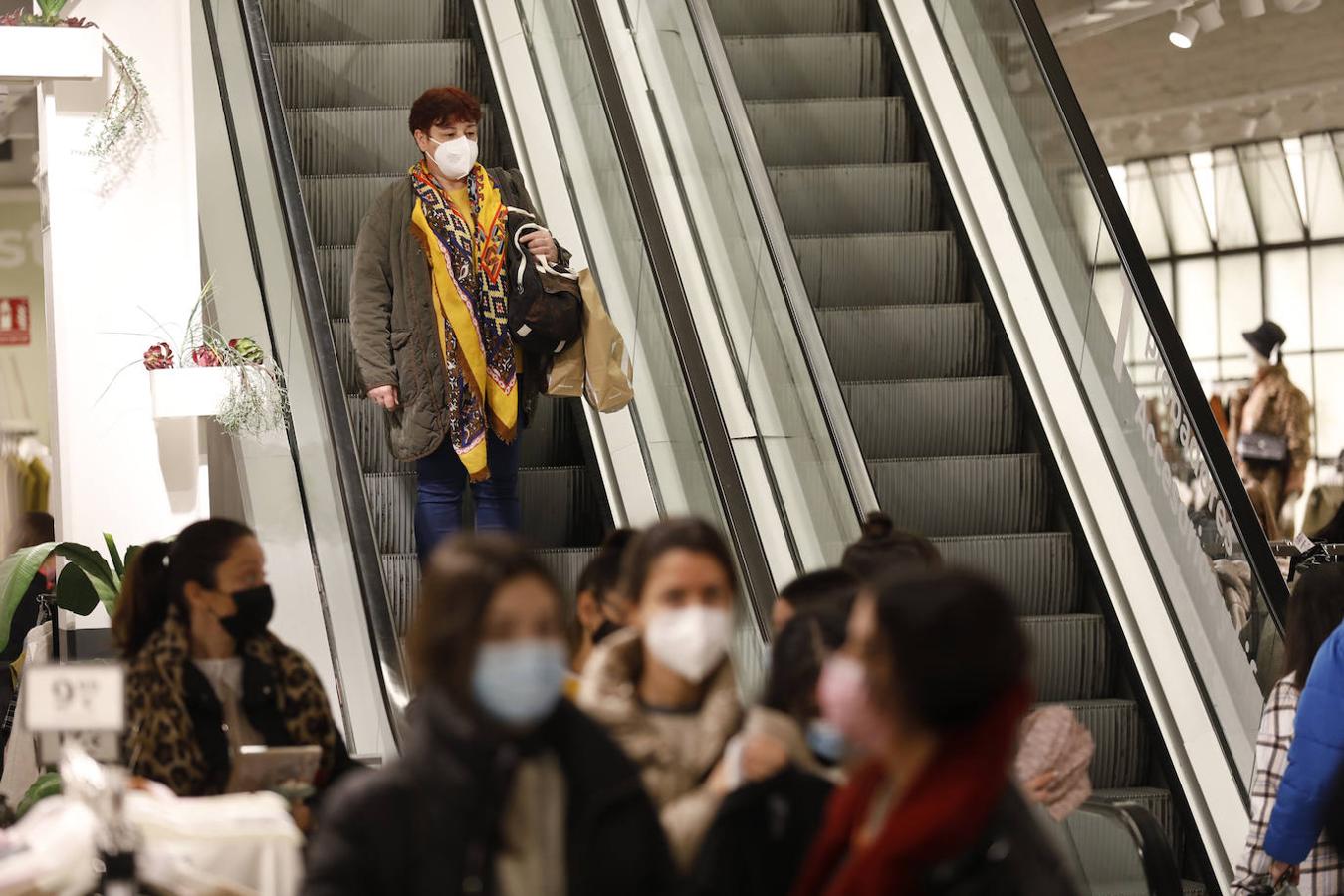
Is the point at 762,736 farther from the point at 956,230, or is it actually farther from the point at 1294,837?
the point at 956,230

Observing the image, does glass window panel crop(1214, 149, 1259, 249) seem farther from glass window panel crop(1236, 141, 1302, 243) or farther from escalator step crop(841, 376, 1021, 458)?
escalator step crop(841, 376, 1021, 458)

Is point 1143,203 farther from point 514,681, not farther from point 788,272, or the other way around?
point 514,681

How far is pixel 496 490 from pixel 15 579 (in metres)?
1.79

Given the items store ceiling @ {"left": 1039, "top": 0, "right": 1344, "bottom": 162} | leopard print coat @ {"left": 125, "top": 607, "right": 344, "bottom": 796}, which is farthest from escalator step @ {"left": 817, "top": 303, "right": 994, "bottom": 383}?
store ceiling @ {"left": 1039, "top": 0, "right": 1344, "bottom": 162}

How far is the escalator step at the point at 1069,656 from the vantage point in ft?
19.4

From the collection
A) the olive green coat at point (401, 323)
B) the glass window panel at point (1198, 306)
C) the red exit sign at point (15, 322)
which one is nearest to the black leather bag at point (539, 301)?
the olive green coat at point (401, 323)

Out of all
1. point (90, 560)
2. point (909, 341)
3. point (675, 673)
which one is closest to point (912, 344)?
point (909, 341)

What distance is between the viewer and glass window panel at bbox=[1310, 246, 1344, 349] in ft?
37.1

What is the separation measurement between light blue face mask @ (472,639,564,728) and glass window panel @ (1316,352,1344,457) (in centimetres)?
975

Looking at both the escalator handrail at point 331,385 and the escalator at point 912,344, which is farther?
the escalator at point 912,344

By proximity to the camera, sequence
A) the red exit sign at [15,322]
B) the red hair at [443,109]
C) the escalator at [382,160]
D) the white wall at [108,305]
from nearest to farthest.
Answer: the red hair at [443,109], the escalator at [382,160], the white wall at [108,305], the red exit sign at [15,322]

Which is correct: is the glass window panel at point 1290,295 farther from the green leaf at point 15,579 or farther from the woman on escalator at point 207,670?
the woman on escalator at point 207,670

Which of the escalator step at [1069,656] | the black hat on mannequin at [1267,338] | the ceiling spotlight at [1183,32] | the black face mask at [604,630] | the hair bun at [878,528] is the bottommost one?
the escalator step at [1069,656]

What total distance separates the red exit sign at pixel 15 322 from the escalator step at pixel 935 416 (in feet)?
33.3
